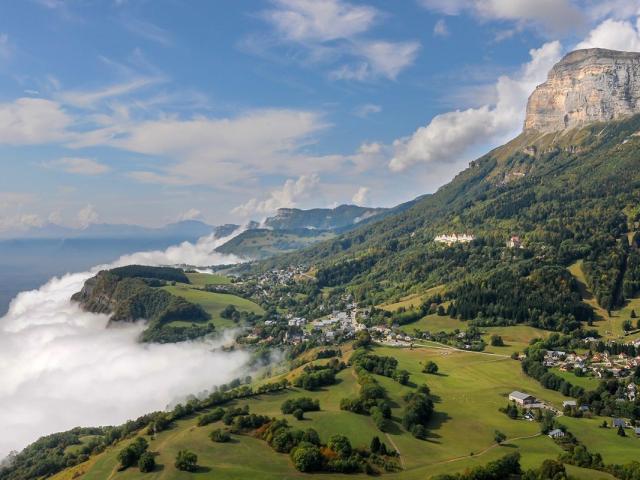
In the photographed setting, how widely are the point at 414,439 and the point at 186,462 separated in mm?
37764

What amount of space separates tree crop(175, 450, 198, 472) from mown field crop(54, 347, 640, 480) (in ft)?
3.25

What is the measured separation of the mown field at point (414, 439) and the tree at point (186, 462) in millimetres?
990

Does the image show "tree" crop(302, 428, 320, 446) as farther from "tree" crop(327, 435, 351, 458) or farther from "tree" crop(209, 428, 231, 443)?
"tree" crop(209, 428, 231, 443)

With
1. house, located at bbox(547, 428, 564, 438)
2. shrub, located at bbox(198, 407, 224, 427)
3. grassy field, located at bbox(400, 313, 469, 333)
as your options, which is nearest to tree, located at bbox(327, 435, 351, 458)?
shrub, located at bbox(198, 407, 224, 427)

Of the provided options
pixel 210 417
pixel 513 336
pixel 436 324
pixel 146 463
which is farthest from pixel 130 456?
pixel 436 324

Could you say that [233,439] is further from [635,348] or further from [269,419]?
[635,348]

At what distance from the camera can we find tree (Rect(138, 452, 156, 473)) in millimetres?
73500

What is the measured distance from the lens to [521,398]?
341ft

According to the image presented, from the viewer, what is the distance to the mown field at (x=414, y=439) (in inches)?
2881

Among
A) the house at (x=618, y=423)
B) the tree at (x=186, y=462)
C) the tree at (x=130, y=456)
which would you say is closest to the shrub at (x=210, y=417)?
the tree at (x=130, y=456)

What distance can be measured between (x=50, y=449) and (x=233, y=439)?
55.7 metres

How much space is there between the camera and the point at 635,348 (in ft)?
437

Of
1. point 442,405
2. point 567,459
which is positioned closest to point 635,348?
point 442,405

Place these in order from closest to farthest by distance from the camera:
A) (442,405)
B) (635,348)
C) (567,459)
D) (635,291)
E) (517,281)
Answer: (567,459) < (442,405) < (635,348) < (635,291) < (517,281)
